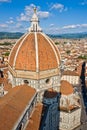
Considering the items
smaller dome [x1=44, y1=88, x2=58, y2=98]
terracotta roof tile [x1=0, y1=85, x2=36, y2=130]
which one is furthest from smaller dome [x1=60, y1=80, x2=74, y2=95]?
terracotta roof tile [x1=0, y1=85, x2=36, y2=130]

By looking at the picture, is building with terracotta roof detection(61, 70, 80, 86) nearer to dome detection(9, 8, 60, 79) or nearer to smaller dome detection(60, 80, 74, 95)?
smaller dome detection(60, 80, 74, 95)

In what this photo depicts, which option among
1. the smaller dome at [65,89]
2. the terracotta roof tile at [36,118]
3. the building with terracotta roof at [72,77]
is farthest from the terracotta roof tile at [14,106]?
the building with terracotta roof at [72,77]

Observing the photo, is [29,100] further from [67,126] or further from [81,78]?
[81,78]

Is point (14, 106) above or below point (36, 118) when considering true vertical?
above

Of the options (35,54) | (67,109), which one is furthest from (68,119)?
(35,54)

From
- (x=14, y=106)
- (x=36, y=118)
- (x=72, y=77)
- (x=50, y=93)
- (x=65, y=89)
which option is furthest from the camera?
(x=72, y=77)

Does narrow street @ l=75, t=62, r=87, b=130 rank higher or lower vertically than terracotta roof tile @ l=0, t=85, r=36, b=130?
lower

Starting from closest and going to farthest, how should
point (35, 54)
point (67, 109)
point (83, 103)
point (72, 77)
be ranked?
point (35, 54)
point (67, 109)
point (83, 103)
point (72, 77)

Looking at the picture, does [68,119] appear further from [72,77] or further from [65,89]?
[72,77]
